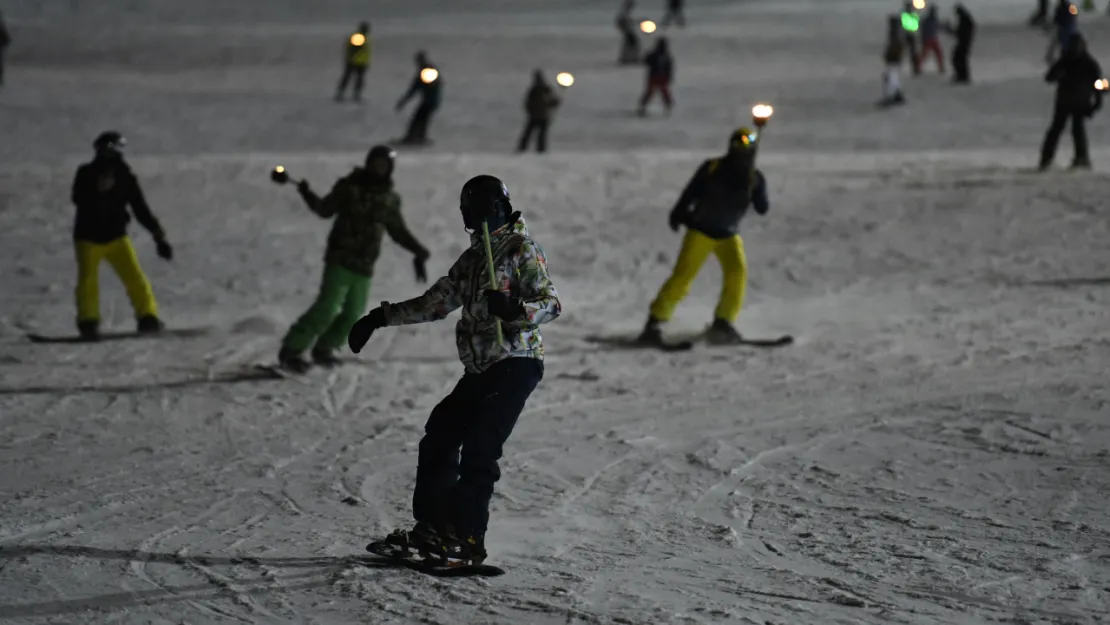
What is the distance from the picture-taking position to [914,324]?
1266cm

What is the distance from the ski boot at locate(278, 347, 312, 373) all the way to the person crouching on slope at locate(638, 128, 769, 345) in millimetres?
2701

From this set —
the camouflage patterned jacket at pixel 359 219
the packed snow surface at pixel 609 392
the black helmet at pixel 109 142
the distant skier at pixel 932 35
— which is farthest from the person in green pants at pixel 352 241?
the distant skier at pixel 932 35

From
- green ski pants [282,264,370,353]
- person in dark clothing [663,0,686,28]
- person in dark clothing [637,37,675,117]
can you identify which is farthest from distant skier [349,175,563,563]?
person in dark clothing [663,0,686,28]

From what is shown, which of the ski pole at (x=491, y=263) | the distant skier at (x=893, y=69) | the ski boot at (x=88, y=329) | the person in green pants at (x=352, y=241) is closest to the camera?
the ski pole at (x=491, y=263)

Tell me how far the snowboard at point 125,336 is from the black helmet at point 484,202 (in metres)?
6.85

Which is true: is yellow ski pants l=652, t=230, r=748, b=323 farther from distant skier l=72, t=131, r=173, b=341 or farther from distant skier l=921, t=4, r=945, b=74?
distant skier l=921, t=4, r=945, b=74

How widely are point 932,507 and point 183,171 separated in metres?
13.5

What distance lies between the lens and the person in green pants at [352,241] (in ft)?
33.9

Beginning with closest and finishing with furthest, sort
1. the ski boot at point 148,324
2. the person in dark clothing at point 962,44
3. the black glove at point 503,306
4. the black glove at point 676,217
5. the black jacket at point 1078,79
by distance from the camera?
the black glove at point 503,306 → the black glove at point 676,217 → the ski boot at point 148,324 → the black jacket at point 1078,79 → the person in dark clothing at point 962,44

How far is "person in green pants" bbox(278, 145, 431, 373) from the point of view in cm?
1033

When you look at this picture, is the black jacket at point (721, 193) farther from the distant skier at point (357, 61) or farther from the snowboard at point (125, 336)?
the distant skier at point (357, 61)

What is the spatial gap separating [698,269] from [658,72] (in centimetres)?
1397

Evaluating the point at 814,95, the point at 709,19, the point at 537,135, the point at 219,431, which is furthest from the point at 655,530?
the point at 709,19

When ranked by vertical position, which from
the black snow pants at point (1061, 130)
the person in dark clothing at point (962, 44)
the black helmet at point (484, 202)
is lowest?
the black helmet at point (484, 202)
